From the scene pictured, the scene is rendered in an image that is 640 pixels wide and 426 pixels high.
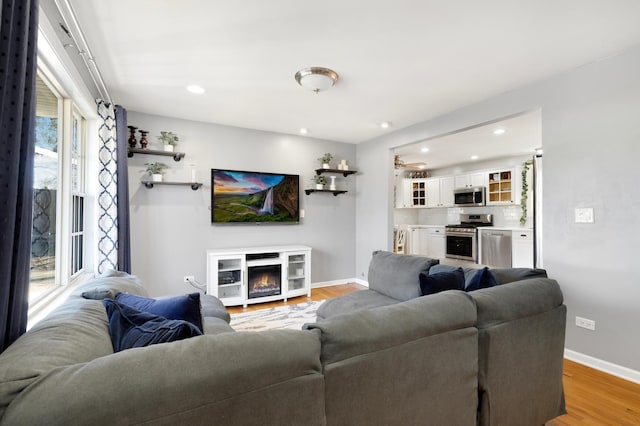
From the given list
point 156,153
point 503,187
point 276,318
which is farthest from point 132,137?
point 503,187

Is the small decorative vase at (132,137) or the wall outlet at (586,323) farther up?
the small decorative vase at (132,137)

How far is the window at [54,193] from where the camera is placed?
196 centimetres

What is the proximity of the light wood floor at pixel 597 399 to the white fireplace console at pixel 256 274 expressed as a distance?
3007mm

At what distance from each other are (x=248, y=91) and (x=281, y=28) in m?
1.13

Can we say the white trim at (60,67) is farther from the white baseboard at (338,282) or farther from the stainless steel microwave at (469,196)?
the stainless steel microwave at (469,196)

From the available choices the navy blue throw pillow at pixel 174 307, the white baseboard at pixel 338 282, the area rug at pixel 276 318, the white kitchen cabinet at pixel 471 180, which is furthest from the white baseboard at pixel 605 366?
the white kitchen cabinet at pixel 471 180

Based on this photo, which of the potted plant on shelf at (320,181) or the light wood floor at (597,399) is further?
the potted plant on shelf at (320,181)

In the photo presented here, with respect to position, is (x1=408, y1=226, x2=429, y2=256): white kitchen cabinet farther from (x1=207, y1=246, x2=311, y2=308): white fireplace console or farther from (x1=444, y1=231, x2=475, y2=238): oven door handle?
(x1=207, y1=246, x2=311, y2=308): white fireplace console

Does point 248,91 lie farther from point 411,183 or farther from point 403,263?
point 411,183

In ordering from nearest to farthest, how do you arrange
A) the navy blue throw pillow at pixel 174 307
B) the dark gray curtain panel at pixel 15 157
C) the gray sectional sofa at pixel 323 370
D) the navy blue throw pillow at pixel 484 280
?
the gray sectional sofa at pixel 323 370
the dark gray curtain panel at pixel 15 157
the navy blue throw pillow at pixel 174 307
the navy blue throw pillow at pixel 484 280

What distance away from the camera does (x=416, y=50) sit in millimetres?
2312

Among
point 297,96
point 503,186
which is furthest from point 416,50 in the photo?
point 503,186

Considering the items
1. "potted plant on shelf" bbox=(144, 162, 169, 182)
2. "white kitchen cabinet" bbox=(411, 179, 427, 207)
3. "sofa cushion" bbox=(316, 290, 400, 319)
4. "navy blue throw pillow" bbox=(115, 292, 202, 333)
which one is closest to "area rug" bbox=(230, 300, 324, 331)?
"sofa cushion" bbox=(316, 290, 400, 319)

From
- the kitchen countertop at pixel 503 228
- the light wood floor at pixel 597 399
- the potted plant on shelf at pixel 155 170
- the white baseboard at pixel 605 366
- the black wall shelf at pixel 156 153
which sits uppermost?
the black wall shelf at pixel 156 153
